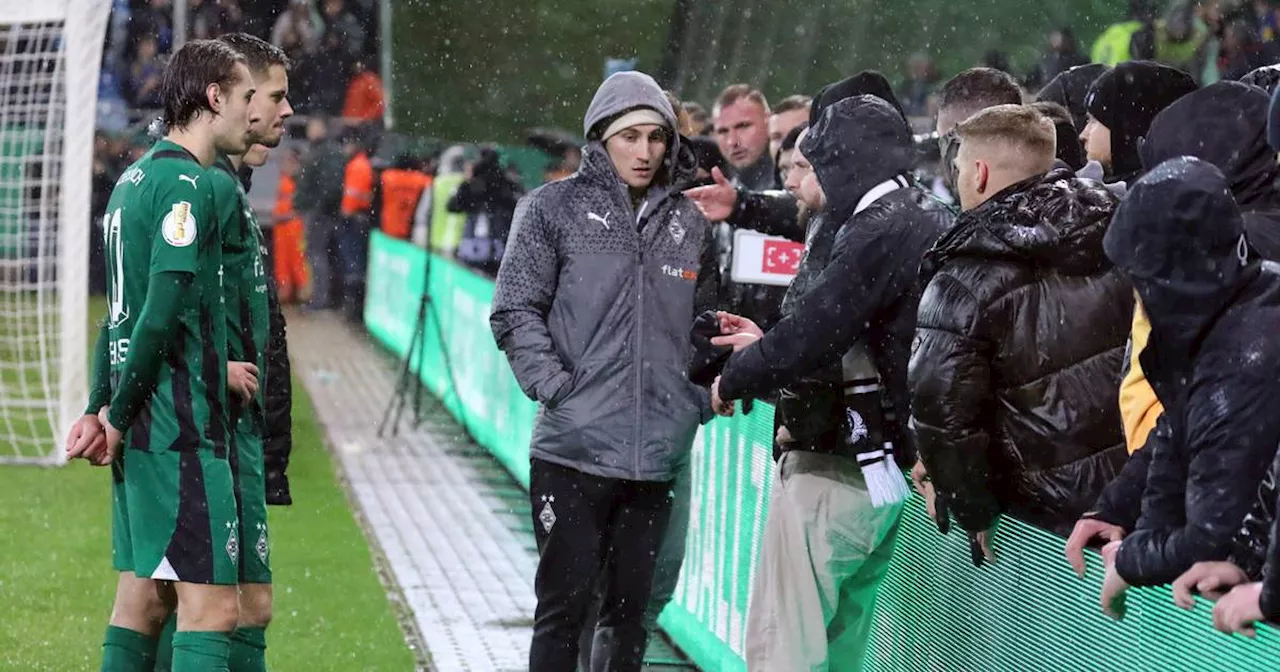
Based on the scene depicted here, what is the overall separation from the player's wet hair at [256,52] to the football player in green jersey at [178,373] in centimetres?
11

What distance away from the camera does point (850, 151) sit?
5.11 metres

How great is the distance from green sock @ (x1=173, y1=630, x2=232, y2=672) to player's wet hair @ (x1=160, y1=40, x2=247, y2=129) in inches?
54.8

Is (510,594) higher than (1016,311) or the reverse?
the reverse

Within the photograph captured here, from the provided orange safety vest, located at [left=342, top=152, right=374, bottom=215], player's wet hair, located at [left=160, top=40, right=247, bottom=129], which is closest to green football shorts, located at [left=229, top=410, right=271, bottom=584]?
player's wet hair, located at [left=160, top=40, right=247, bottom=129]

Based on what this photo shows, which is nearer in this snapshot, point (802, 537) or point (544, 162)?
point (802, 537)

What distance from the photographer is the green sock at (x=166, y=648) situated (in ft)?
17.7

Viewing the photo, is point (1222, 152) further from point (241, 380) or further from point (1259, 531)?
point (241, 380)

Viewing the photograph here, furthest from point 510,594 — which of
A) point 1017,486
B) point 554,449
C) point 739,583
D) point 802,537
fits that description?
point 1017,486

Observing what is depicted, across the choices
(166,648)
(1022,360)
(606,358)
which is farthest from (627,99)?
(166,648)

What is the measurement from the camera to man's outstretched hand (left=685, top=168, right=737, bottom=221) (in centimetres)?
655

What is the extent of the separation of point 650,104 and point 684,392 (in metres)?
0.92

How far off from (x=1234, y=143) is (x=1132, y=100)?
1.19 metres

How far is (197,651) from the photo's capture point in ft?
16.2

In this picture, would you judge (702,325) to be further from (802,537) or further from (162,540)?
(162,540)
